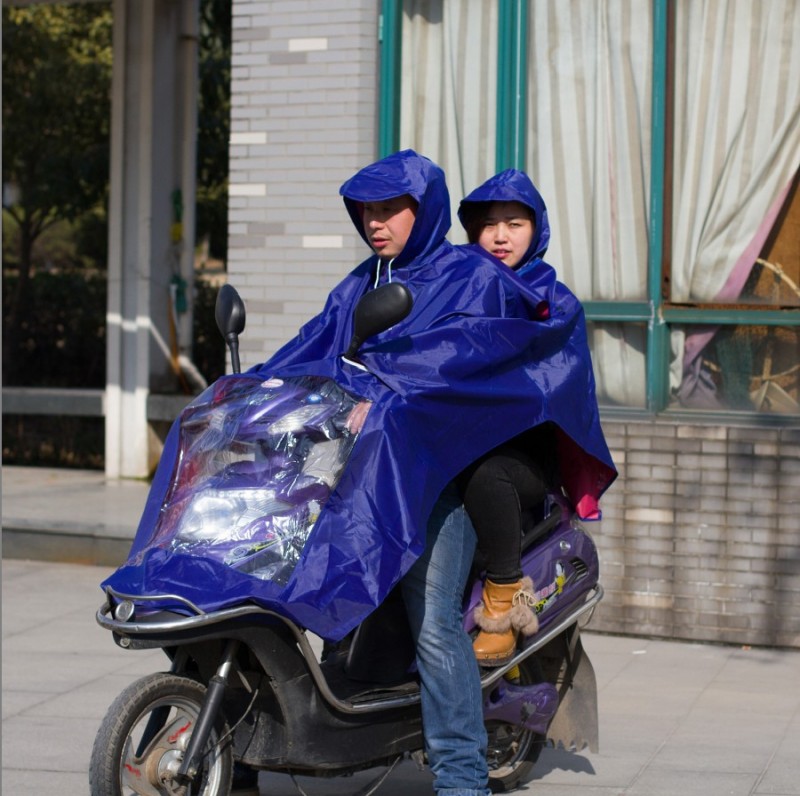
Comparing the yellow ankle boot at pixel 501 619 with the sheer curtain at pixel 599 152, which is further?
the sheer curtain at pixel 599 152

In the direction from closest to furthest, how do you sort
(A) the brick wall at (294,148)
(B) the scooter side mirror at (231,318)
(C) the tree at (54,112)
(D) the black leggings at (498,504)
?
(D) the black leggings at (498,504), (B) the scooter side mirror at (231,318), (A) the brick wall at (294,148), (C) the tree at (54,112)

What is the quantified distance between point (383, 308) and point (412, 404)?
0.31 m

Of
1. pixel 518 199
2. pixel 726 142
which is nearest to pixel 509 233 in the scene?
pixel 518 199

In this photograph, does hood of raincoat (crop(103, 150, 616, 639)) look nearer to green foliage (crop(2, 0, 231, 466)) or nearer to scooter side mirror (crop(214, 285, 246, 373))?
scooter side mirror (crop(214, 285, 246, 373))

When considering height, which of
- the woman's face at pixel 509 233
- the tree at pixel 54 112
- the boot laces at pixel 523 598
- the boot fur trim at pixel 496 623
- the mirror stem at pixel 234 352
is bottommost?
the boot fur trim at pixel 496 623

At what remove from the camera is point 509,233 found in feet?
15.9

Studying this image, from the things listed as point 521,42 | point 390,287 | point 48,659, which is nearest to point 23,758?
point 48,659

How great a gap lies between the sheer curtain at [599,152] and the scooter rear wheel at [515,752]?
9.53 ft

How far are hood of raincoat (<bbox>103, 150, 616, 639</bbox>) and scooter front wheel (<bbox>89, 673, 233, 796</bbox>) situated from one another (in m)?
0.29

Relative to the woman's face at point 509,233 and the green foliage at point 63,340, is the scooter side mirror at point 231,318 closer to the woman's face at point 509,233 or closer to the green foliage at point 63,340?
the woman's face at point 509,233

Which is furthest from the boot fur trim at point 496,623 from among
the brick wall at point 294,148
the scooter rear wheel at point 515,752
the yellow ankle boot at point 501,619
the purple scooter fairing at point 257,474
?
the brick wall at point 294,148

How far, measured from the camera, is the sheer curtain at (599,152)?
24.6ft

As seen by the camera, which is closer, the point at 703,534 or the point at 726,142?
the point at 703,534

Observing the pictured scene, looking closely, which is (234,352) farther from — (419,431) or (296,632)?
(296,632)
